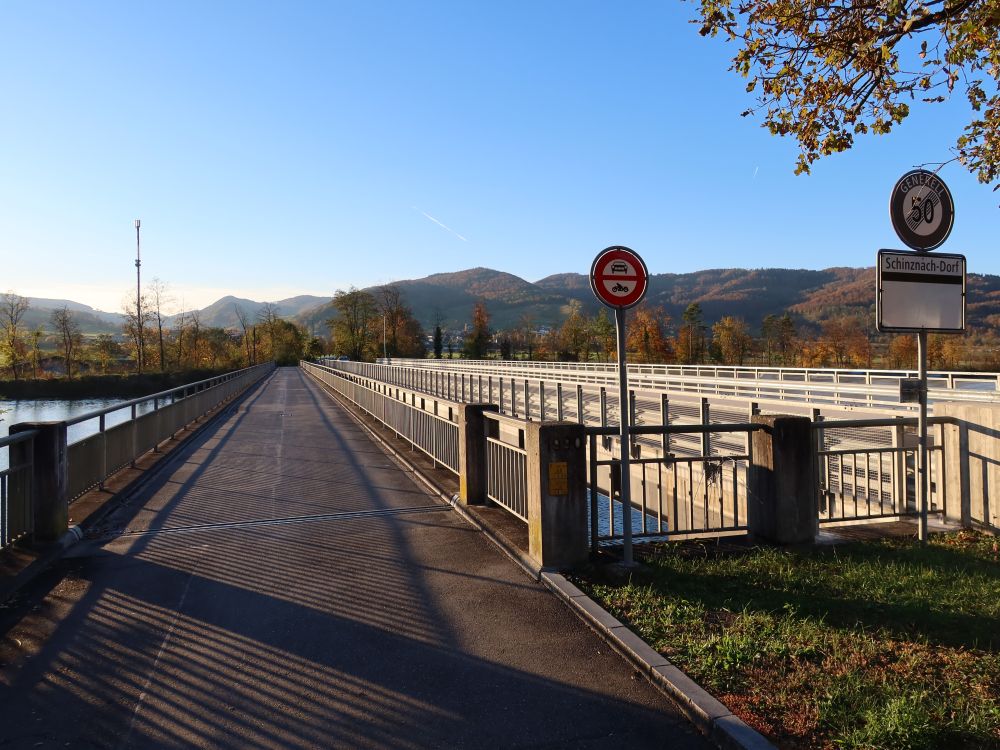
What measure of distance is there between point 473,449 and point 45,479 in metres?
4.33

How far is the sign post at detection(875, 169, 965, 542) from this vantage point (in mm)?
6152

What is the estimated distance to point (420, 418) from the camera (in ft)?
41.5

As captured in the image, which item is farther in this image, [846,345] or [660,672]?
[846,345]

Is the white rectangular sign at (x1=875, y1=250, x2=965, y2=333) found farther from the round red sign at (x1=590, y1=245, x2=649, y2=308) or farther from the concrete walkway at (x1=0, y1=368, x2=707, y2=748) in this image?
the concrete walkway at (x1=0, y1=368, x2=707, y2=748)

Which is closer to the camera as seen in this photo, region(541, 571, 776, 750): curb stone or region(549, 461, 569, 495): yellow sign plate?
region(541, 571, 776, 750): curb stone

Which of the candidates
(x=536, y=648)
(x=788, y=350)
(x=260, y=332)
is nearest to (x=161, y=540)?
(x=536, y=648)

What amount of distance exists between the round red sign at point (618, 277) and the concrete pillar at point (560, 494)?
1142 mm

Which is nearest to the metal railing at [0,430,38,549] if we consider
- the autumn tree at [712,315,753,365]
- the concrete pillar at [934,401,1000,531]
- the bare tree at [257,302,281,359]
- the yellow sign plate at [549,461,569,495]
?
the yellow sign plate at [549,461,569,495]

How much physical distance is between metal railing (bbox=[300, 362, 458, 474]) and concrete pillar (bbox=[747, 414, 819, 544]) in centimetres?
432

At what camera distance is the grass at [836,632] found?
3.22m

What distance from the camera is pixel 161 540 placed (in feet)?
23.1

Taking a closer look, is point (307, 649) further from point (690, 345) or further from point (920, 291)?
point (690, 345)

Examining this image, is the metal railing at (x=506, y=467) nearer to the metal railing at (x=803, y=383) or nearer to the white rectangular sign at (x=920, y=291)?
the white rectangular sign at (x=920, y=291)

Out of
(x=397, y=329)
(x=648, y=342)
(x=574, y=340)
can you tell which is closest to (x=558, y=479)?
(x=648, y=342)
